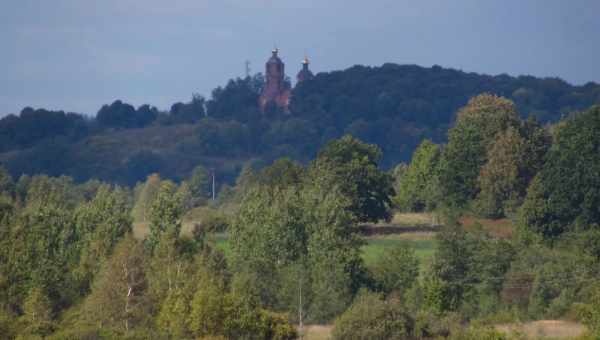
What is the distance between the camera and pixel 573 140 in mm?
65375

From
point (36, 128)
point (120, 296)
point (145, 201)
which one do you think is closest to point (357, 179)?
point (145, 201)

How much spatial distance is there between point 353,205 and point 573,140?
38.0ft

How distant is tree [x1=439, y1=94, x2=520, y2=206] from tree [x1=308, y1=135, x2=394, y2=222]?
391cm

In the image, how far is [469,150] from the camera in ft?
241

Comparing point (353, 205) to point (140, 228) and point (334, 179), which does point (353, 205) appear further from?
point (140, 228)

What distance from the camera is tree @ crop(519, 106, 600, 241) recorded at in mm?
61594

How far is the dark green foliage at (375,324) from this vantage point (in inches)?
1613

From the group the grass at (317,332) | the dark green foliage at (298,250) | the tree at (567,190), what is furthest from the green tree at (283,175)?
the grass at (317,332)

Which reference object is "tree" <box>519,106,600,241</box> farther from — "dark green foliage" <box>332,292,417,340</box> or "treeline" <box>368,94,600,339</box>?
→ "dark green foliage" <box>332,292,417,340</box>

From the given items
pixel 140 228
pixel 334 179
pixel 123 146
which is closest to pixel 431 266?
pixel 334 179

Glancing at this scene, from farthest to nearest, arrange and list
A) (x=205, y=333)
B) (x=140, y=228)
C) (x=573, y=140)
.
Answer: (x=140, y=228) → (x=573, y=140) → (x=205, y=333)

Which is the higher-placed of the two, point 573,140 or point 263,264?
point 573,140

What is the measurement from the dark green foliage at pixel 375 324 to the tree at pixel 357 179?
78.3ft

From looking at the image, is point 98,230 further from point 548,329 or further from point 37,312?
point 548,329
